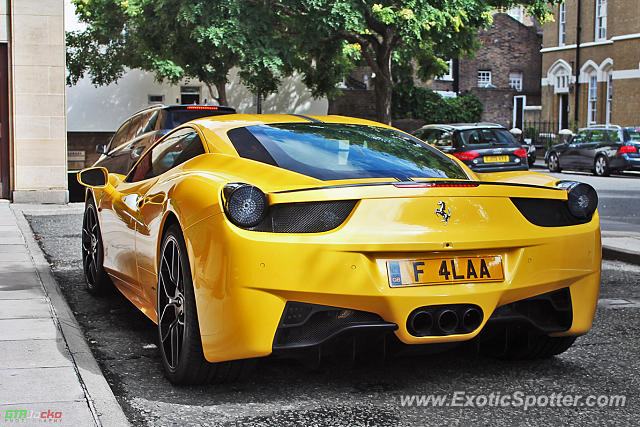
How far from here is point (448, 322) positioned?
398 cm

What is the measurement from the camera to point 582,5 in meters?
42.7

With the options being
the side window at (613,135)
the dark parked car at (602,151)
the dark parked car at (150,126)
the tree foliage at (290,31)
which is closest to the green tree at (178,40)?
the tree foliage at (290,31)

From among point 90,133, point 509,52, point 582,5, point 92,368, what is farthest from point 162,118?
point 509,52

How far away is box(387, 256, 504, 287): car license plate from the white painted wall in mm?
34214

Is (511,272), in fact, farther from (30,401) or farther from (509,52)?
(509,52)

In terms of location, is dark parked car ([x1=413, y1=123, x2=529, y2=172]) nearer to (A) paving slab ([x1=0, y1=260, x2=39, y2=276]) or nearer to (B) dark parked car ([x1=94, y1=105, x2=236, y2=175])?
(B) dark parked car ([x1=94, y1=105, x2=236, y2=175])

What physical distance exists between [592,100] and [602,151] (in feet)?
53.2

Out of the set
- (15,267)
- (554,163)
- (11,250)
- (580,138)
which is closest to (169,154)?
(15,267)

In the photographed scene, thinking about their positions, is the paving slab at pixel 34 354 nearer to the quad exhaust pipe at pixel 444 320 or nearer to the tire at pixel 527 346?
the quad exhaust pipe at pixel 444 320

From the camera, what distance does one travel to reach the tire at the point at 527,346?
15.3 feet

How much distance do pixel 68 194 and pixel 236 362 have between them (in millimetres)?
12709

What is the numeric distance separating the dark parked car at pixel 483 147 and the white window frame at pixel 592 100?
2212cm

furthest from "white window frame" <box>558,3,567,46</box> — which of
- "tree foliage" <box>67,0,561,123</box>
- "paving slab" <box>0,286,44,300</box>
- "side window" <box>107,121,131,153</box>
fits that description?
"paving slab" <box>0,286,44,300</box>

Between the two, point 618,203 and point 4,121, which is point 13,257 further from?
point 618,203
